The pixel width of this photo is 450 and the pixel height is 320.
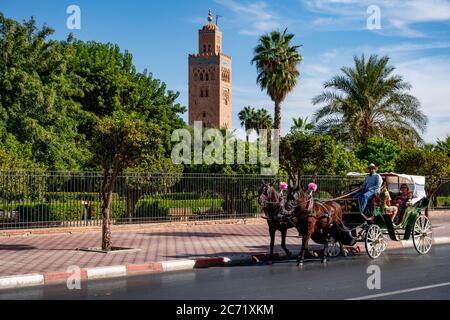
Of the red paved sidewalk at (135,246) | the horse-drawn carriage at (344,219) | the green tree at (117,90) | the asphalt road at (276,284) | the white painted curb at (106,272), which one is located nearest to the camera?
the asphalt road at (276,284)

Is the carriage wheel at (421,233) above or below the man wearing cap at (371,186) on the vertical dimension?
below

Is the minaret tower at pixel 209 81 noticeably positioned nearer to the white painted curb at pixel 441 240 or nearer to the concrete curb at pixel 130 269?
the white painted curb at pixel 441 240

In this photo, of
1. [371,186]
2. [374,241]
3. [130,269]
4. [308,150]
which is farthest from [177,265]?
[308,150]

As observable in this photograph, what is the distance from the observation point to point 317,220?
574 inches

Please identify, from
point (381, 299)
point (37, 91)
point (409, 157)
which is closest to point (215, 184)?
point (409, 157)

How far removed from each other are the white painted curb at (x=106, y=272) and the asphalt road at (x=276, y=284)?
0.45m

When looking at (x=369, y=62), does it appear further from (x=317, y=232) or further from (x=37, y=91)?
(x=317, y=232)

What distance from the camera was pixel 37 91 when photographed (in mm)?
36062

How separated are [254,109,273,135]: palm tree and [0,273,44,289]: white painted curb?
6904cm

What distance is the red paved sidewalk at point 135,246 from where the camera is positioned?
1409cm

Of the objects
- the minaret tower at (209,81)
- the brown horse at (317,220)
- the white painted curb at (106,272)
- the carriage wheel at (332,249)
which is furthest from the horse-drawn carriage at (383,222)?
the minaret tower at (209,81)

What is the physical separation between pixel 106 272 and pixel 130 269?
643 mm

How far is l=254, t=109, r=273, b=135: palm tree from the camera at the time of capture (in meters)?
81.4
